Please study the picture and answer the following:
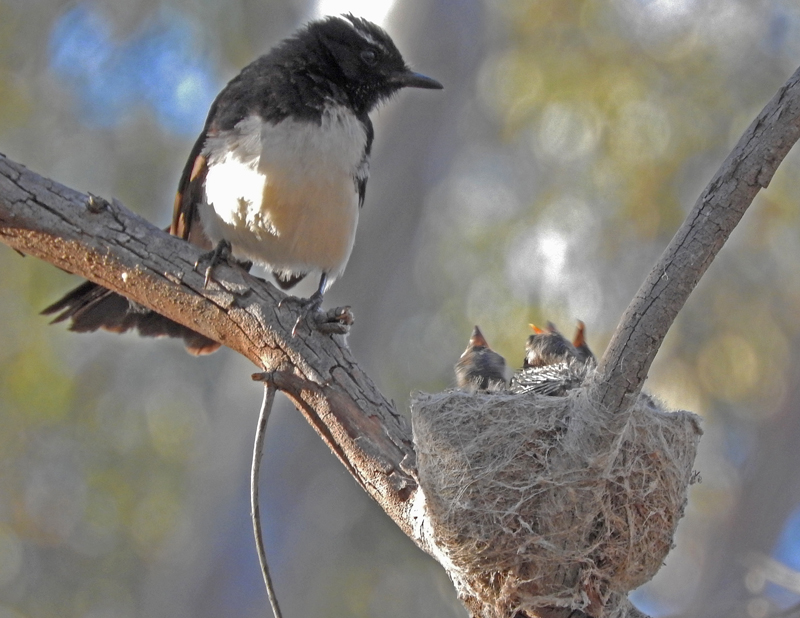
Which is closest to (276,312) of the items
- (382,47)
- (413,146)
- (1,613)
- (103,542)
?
(382,47)

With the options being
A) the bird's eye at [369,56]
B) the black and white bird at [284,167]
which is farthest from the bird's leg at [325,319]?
the bird's eye at [369,56]

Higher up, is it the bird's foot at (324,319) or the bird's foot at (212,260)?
the bird's foot at (212,260)

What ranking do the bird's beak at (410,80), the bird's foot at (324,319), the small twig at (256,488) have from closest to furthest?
the small twig at (256,488), the bird's foot at (324,319), the bird's beak at (410,80)

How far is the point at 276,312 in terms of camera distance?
3.21 metres

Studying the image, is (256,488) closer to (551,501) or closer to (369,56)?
(551,501)

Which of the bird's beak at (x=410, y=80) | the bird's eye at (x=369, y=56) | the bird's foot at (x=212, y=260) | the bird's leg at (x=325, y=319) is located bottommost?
the bird's leg at (x=325, y=319)

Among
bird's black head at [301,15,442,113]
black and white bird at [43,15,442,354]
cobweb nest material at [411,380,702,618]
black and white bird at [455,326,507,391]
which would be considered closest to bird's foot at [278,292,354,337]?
black and white bird at [43,15,442,354]

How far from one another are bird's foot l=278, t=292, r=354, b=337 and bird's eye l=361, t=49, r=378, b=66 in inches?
59.9

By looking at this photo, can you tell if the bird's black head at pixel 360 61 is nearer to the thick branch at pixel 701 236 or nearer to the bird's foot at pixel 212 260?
the bird's foot at pixel 212 260

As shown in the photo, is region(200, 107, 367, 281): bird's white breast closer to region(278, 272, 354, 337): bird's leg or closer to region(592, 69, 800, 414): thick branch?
region(278, 272, 354, 337): bird's leg

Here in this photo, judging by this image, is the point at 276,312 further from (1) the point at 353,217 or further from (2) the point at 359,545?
(2) the point at 359,545

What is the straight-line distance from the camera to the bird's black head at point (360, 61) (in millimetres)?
4113

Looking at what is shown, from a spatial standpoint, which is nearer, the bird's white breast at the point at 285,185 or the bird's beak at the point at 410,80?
the bird's white breast at the point at 285,185

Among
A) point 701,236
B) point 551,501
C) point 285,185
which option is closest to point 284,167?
point 285,185
